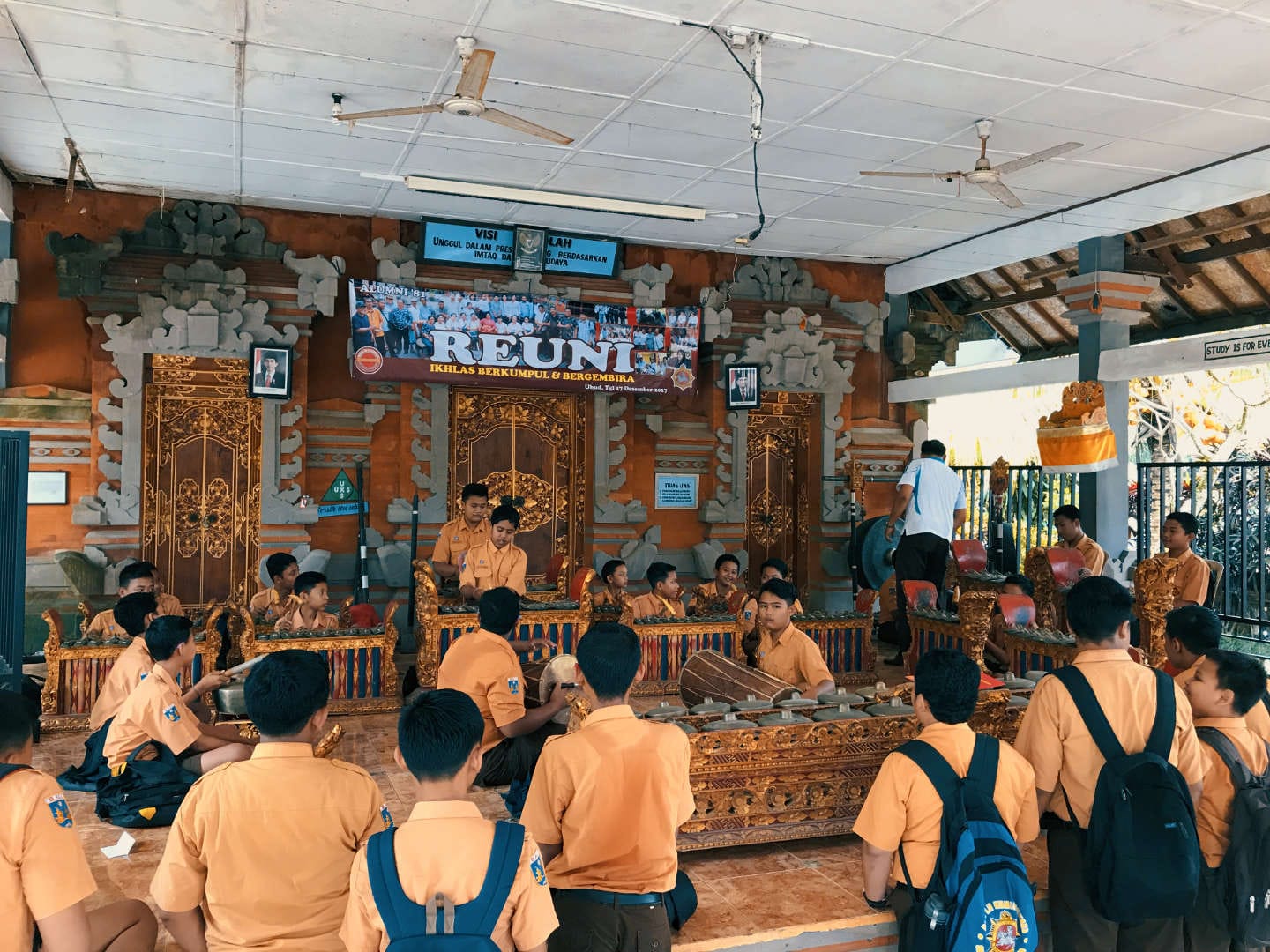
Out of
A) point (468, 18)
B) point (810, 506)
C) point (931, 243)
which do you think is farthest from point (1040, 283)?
point (468, 18)

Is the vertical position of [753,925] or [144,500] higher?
[144,500]

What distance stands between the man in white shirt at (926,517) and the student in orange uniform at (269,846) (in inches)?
232

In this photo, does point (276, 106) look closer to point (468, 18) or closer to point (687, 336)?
point (468, 18)

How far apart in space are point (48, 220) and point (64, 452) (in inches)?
73.6

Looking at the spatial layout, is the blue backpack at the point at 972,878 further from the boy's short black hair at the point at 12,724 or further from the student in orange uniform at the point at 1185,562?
the student in orange uniform at the point at 1185,562

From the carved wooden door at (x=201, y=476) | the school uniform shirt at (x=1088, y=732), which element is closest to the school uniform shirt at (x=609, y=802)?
the school uniform shirt at (x=1088, y=732)

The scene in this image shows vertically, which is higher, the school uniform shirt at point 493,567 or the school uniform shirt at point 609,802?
the school uniform shirt at point 493,567

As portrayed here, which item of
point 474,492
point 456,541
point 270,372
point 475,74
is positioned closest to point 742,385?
point 474,492

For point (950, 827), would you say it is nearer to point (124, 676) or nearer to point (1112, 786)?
point (1112, 786)

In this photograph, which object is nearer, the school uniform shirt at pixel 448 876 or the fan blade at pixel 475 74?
the school uniform shirt at pixel 448 876

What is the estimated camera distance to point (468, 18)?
493 centimetres

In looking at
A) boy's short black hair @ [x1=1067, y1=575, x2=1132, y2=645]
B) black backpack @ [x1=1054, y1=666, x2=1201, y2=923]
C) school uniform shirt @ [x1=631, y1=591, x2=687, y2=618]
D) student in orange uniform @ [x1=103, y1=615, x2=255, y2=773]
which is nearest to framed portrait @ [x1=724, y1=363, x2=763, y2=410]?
school uniform shirt @ [x1=631, y1=591, x2=687, y2=618]

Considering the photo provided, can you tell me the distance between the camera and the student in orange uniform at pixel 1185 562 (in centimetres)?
673

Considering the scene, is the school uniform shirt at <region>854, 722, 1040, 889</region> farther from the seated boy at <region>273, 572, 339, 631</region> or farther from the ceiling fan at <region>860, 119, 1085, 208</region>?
the seated boy at <region>273, 572, 339, 631</region>
